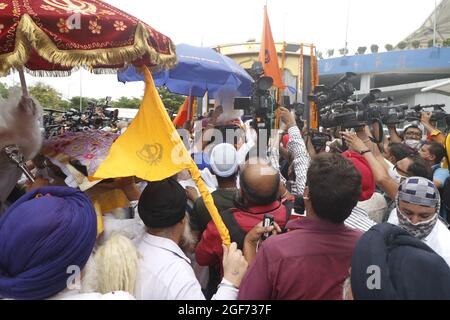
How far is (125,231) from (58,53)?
0.93 meters

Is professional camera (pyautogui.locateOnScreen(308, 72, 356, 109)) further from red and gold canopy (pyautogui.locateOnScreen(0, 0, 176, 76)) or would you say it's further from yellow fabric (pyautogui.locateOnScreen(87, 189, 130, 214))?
yellow fabric (pyautogui.locateOnScreen(87, 189, 130, 214))

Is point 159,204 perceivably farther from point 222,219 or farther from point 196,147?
point 196,147

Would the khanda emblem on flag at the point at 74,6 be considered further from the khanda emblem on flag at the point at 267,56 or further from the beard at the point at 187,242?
the khanda emblem on flag at the point at 267,56

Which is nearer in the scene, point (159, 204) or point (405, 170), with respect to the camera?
point (159, 204)

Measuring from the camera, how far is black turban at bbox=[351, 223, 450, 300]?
1106 mm

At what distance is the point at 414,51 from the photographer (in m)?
24.9

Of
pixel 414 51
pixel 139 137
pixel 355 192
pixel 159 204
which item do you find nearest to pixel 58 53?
pixel 139 137

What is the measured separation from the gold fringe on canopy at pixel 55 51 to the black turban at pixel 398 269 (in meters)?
1.43

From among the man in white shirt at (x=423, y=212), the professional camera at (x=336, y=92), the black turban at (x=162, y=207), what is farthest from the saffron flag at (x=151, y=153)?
the professional camera at (x=336, y=92)

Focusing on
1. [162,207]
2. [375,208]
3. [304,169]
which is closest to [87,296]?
[162,207]

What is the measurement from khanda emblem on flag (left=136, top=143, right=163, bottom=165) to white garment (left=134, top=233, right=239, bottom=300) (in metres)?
0.55

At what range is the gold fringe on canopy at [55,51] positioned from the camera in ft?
5.79

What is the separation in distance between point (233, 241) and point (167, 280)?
20.9 inches

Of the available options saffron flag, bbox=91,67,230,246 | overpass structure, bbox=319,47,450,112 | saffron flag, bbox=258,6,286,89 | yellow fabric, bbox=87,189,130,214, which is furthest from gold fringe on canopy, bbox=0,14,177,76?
overpass structure, bbox=319,47,450,112
